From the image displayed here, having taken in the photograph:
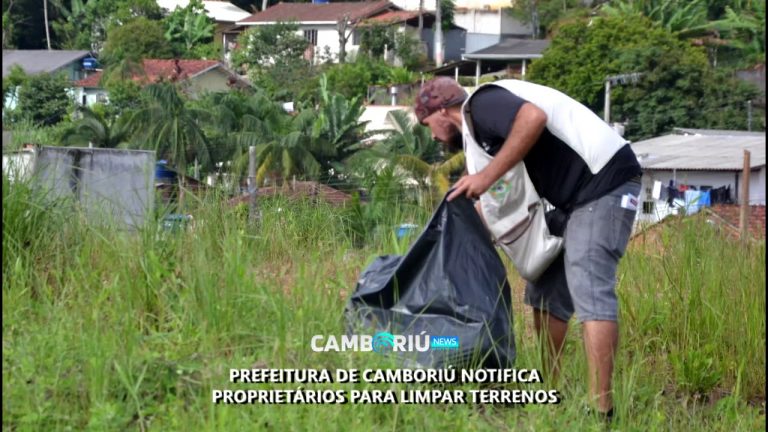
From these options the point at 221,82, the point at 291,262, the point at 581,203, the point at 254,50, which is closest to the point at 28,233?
the point at 291,262

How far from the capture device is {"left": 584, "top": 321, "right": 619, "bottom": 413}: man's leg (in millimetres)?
4105

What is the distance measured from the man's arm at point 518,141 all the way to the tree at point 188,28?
6238 cm

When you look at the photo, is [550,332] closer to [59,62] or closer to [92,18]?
[59,62]

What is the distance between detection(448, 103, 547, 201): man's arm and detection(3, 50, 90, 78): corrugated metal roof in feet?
185

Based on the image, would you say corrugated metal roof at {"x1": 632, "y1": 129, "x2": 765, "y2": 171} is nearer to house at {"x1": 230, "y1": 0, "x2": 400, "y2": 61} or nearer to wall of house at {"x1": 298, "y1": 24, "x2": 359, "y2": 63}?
wall of house at {"x1": 298, "y1": 24, "x2": 359, "y2": 63}

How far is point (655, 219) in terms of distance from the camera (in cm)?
654

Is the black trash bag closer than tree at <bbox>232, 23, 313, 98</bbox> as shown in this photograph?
Yes

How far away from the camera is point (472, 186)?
4.18 meters

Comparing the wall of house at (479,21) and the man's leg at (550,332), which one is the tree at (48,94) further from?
the wall of house at (479,21)

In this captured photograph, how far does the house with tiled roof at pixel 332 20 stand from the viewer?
68.1 meters

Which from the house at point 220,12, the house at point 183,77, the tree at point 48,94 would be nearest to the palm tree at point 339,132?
the tree at point 48,94

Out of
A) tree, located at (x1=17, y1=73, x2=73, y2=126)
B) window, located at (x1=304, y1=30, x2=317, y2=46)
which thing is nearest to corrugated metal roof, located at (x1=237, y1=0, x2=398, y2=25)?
window, located at (x1=304, y1=30, x2=317, y2=46)

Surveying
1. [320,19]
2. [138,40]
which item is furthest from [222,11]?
[138,40]

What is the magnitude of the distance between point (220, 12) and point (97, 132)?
47263mm
